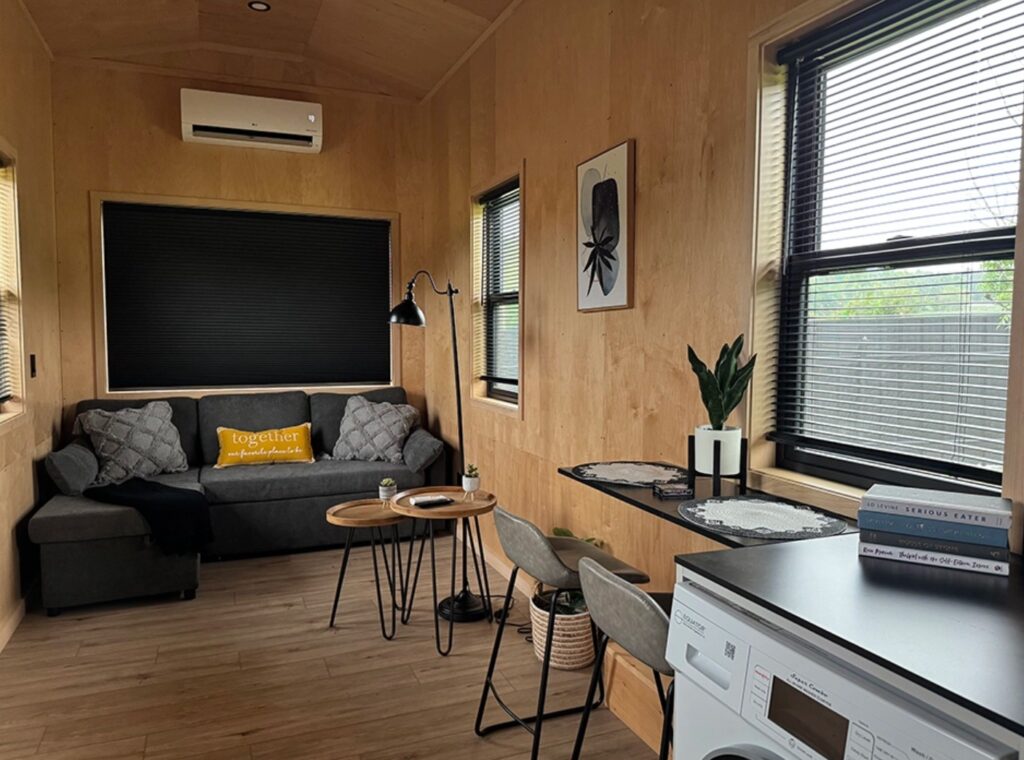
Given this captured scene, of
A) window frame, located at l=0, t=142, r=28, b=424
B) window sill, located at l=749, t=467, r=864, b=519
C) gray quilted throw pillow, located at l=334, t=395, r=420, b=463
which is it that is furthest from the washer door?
gray quilted throw pillow, located at l=334, t=395, r=420, b=463

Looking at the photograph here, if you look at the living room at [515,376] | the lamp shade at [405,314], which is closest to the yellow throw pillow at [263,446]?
the living room at [515,376]

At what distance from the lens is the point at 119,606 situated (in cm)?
356

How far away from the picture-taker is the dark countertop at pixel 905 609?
0.90 metres

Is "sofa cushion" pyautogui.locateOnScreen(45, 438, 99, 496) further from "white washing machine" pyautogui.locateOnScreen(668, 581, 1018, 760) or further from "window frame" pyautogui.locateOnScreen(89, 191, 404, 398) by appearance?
"white washing machine" pyautogui.locateOnScreen(668, 581, 1018, 760)

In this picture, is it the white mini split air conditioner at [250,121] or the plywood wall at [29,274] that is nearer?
the plywood wall at [29,274]

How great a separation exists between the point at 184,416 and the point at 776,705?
440 cm

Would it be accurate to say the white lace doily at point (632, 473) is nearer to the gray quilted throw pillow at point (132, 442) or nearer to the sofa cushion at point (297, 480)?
the sofa cushion at point (297, 480)

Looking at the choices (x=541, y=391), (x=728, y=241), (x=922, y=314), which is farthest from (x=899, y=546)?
(x=541, y=391)

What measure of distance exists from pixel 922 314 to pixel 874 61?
67 cm

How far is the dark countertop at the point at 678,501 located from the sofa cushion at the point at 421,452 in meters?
2.49

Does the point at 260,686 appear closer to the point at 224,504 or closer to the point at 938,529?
the point at 224,504

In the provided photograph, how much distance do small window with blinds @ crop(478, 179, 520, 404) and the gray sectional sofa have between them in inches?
27.2

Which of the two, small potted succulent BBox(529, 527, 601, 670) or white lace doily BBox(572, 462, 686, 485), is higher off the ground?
white lace doily BBox(572, 462, 686, 485)

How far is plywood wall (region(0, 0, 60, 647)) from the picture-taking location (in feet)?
10.8
